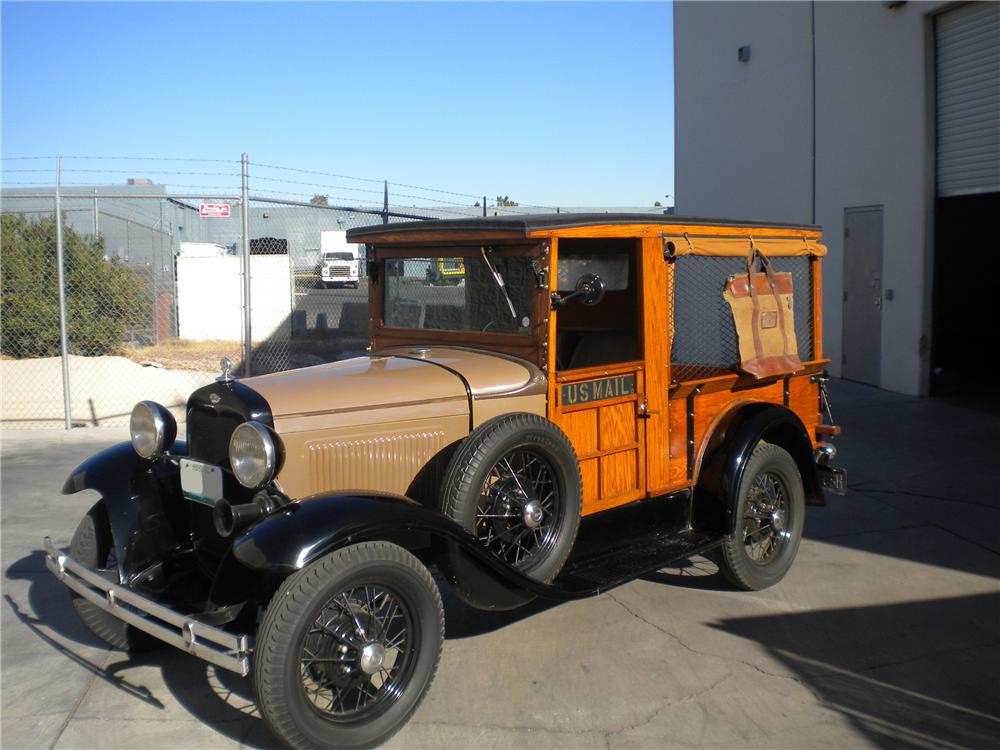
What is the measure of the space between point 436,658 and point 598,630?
1212 millimetres

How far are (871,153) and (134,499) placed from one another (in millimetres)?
9649

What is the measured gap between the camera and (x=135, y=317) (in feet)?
44.2

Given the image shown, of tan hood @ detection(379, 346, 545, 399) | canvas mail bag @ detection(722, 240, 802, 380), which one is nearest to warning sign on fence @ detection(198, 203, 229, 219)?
tan hood @ detection(379, 346, 545, 399)

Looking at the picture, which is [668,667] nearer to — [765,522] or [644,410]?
[644,410]

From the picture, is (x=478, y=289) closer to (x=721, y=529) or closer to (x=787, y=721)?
(x=721, y=529)

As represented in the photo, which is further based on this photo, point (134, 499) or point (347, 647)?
point (134, 499)

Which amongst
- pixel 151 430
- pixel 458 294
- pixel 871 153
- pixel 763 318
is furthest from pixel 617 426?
pixel 871 153

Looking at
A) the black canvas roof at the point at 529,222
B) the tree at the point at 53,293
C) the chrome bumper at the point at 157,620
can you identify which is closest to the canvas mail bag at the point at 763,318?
the black canvas roof at the point at 529,222

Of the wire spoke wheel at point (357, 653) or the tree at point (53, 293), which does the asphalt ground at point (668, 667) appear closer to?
the wire spoke wheel at point (357, 653)

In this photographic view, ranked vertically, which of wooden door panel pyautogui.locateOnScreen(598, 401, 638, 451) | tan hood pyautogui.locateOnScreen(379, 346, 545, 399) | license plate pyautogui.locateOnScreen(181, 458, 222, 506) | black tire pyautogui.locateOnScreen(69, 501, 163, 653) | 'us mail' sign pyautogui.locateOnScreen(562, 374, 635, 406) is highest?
tan hood pyautogui.locateOnScreen(379, 346, 545, 399)

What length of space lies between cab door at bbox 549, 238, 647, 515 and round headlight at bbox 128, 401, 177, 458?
172 centimetres

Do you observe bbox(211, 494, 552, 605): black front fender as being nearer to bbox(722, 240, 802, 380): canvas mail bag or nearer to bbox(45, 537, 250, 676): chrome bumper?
bbox(45, 537, 250, 676): chrome bumper

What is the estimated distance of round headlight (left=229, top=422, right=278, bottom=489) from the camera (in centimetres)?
332

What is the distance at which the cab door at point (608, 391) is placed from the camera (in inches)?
163
